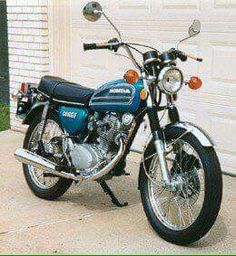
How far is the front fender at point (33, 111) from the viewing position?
15.7 feet

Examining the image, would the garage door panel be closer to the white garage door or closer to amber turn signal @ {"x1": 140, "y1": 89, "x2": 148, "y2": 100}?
the white garage door

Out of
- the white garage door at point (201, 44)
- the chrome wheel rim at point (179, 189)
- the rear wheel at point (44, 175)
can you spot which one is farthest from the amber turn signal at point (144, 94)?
the white garage door at point (201, 44)

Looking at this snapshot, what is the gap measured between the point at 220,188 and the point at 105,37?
330 centimetres

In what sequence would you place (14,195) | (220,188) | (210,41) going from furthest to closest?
(210,41) → (14,195) → (220,188)

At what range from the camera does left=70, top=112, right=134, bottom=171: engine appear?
4133 mm

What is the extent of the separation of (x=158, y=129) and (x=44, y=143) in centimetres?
127

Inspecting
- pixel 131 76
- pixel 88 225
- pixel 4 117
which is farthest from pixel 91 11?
pixel 4 117

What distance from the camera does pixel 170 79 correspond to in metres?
3.78

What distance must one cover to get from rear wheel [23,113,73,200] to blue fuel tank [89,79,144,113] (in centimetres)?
59

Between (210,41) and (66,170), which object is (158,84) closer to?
(66,170)

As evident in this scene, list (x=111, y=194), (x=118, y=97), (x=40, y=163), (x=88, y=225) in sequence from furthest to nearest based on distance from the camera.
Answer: (x=40, y=163), (x=111, y=194), (x=88, y=225), (x=118, y=97)

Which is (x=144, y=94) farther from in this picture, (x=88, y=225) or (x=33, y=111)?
(x=33, y=111)

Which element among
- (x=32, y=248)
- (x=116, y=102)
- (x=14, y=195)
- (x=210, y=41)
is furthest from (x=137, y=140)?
(x=32, y=248)

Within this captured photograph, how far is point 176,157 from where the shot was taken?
12.7ft
